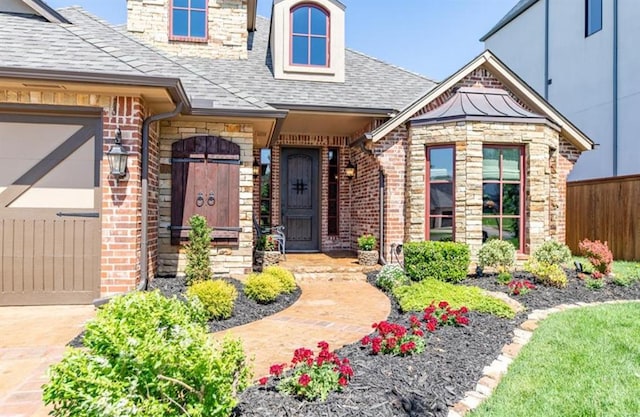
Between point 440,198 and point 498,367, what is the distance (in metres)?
4.76

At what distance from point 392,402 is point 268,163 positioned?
806 cm

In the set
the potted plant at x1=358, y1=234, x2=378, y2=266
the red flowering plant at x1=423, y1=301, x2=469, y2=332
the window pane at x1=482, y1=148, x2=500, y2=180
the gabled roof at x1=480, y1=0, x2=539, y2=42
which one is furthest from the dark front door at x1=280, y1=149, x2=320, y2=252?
the gabled roof at x1=480, y1=0, x2=539, y2=42

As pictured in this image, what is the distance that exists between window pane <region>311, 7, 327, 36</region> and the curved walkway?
6.42 metres

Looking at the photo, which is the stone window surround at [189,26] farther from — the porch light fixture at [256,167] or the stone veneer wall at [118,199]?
the stone veneer wall at [118,199]

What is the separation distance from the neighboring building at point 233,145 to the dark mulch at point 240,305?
1.48 ft

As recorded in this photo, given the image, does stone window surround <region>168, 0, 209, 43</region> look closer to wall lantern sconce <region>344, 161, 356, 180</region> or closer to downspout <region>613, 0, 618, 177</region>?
wall lantern sconce <region>344, 161, 356, 180</region>

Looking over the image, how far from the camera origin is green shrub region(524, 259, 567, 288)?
5.79 meters

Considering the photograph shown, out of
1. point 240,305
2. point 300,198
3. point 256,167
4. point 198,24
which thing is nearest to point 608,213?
point 300,198

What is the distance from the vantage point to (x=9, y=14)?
19.7 feet

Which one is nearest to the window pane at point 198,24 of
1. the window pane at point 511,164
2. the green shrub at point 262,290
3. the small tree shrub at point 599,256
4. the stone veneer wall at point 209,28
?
the stone veneer wall at point 209,28

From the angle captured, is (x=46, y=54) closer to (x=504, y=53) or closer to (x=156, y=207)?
(x=156, y=207)

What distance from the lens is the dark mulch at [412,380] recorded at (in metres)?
2.40

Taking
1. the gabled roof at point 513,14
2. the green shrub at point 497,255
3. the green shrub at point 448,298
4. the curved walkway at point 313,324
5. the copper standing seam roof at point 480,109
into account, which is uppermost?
the gabled roof at point 513,14

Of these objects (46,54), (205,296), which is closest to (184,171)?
(46,54)
